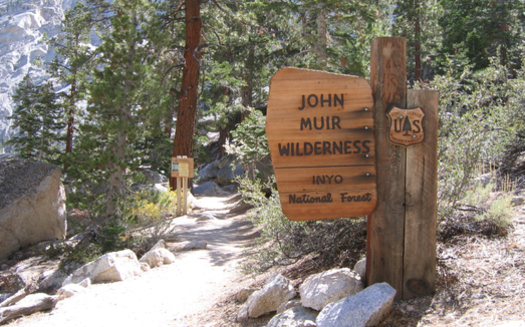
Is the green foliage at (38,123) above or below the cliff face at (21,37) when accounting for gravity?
below

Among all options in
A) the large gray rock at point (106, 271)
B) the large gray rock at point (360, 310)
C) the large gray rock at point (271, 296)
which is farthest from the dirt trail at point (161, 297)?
the large gray rock at point (360, 310)

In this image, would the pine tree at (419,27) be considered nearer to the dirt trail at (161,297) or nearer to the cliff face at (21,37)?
the dirt trail at (161,297)

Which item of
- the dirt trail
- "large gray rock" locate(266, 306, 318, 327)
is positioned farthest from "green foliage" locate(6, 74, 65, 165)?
"large gray rock" locate(266, 306, 318, 327)

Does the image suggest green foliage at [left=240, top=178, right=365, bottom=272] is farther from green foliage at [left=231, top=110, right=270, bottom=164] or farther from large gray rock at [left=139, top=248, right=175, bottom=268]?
green foliage at [left=231, top=110, right=270, bottom=164]

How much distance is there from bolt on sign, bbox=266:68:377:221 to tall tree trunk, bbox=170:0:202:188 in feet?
34.7

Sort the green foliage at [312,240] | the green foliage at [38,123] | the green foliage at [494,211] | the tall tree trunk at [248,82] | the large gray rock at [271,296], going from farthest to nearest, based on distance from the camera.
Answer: the green foliage at [38,123] < the tall tree trunk at [248,82] < the green foliage at [312,240] < the green foliage at [494,211] < the large gray rock at [271,296]

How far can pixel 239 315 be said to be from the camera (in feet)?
12.1

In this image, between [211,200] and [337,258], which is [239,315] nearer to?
[337,258]

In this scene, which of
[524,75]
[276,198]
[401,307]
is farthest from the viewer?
[524,75]

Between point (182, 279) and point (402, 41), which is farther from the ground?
point (402, 41)

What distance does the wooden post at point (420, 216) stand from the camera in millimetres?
2988

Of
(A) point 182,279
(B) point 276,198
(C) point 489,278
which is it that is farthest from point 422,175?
(A) point 182,279

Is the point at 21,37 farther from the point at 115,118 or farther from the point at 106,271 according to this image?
the point at 106,271

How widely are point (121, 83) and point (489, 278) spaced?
8.16m
